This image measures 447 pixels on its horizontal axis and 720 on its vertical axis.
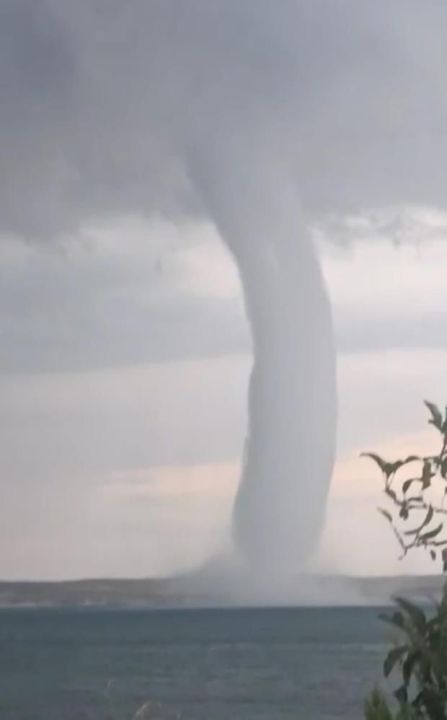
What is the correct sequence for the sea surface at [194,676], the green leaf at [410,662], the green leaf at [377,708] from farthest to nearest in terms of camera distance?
1. the sea surface at [194,676]
2. the green leaf at [410,662]
3. the green leaf at [377,708]

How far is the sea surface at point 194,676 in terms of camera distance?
7194 cm

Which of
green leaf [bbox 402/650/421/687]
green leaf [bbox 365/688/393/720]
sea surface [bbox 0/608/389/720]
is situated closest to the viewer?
green leaf [bbox 365/688/393/720]

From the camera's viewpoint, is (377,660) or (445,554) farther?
(377,660)

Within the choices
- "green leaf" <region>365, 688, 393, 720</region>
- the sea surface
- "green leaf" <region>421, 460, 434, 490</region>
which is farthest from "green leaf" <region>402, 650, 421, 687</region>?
the sea surface

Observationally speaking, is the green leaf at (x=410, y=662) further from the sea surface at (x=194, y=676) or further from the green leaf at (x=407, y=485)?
the sea surface at (x=194, y=676)

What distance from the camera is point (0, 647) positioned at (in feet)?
506

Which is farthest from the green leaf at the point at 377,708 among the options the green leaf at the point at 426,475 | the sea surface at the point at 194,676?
the sea surface at the point at 194,676

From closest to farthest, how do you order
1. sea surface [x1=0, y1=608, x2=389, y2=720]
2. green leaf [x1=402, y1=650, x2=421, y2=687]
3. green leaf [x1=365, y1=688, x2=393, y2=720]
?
green leaf [x1=365, y1=688, x2=393, y2=720]
green leaf [x1=402, y1=650, x2=421, y2=687]
sea surface [x1=0, y1=608, x2=389, y2=720]

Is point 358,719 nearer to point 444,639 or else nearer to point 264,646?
point 444,639

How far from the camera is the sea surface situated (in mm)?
71938

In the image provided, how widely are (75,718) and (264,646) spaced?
74851 millimetres

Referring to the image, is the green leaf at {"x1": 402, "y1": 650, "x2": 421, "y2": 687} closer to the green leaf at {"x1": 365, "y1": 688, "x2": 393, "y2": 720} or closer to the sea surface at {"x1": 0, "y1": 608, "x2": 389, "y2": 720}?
the green leaf at {"x1": 365, "y1": 688, "x2": 393, "y2": 720}

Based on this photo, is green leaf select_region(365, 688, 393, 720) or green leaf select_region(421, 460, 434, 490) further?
green leaf select_region(421, 460, 434, 490)

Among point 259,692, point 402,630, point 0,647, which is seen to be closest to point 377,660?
point 259,692
